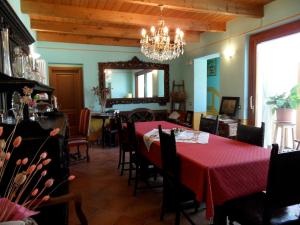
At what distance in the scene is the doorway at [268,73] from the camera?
4.06 m

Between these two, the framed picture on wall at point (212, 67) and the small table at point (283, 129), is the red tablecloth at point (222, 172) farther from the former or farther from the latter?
the framed picture on wall at point (212, 67)

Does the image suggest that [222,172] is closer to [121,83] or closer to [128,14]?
[128,14]

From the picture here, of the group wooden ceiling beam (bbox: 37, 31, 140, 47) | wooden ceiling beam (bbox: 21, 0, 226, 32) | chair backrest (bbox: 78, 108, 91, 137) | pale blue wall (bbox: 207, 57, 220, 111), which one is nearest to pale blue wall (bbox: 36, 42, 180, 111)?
wooden ceiling beam (bbox: 37, 31, 140, 47)

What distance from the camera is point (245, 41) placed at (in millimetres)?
4332

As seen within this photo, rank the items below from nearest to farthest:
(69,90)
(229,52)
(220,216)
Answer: (220,216)
(229,52)
(69,90)

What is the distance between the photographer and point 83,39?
5.73m

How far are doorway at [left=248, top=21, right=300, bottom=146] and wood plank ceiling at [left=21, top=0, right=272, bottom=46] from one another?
61cm

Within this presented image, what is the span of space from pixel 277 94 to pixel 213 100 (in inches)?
101

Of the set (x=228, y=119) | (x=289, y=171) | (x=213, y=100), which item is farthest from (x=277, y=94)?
(x=289, y=171)

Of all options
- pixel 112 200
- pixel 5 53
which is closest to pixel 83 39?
pixel 5 53

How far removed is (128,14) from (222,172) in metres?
3.25

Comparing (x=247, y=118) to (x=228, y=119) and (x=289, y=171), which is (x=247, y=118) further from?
(x=289, y=171)

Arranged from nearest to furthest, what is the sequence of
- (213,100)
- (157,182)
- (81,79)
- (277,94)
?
(157,182)
(277,94)
(81,79)
(213,100)

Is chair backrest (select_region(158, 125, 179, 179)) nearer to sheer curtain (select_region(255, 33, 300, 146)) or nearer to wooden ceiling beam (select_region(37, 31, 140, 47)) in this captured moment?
sheer curtain (select_region(255, 33, 300, 146))
